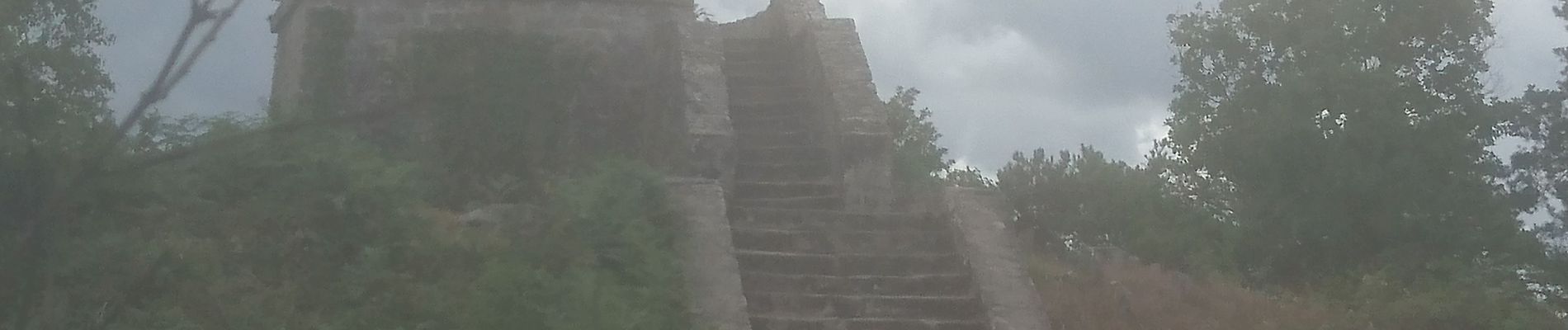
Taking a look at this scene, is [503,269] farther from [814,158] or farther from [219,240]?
[814,158]

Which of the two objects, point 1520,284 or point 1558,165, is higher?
Answer: point 1558,165

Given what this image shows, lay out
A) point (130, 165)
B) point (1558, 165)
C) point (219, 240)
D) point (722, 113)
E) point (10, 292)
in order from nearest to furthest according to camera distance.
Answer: point (130, 165) < point (10, 292) < point (219, 240) < point (722, 113) < point (1558, 165)

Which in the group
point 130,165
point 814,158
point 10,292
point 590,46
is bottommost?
point 10,292

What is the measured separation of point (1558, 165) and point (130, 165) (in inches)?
775

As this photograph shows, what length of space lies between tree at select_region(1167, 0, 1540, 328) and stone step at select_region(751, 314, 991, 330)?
21.6 ft

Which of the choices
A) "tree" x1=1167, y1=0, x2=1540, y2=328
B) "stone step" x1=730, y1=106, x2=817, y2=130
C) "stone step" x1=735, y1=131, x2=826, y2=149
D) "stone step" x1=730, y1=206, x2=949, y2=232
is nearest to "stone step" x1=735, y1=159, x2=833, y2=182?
"stone step" x1=735, y1=131, x2=826, y2=149

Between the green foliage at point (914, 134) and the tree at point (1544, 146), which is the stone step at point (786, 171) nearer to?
the green foliage at point (914, 134)

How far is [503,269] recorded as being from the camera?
25.3ft

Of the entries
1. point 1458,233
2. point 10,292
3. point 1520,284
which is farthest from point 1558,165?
point 10,292

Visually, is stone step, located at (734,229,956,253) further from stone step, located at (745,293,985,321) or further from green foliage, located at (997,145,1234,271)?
green foliage, located at (997,145,1234,271)

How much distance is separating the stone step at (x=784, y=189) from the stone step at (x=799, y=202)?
85 millimetres

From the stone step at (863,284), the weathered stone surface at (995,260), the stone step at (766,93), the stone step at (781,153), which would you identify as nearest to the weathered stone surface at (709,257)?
the stone step at (863,284)

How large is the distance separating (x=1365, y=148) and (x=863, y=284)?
8156 mm

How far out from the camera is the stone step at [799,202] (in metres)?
11.2
